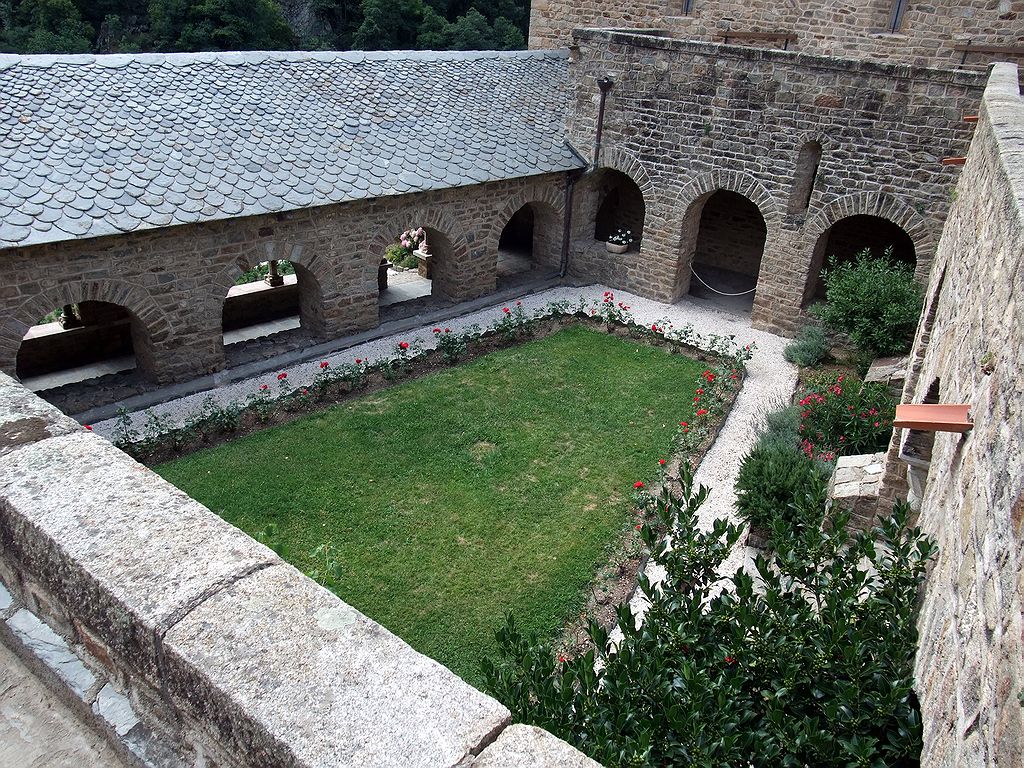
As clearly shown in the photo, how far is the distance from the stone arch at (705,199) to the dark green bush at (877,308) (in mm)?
1979

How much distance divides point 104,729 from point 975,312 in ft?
15.2

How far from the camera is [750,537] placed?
7.73m

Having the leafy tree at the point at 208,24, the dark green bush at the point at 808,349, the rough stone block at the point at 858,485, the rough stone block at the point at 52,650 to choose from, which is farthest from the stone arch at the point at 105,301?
the leafy tree at the point at 208,24

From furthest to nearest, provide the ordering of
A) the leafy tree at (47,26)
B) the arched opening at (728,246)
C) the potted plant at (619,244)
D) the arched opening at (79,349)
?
the leafy tree at (47,26), the arched opening at (728,246), the potted plant at (619,244), the arched opening at (79,349)

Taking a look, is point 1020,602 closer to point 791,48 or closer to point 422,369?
point 422,369

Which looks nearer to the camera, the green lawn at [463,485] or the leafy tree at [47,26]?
the green lawn at [463,485]

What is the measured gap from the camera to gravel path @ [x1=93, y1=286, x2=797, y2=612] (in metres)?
9.03

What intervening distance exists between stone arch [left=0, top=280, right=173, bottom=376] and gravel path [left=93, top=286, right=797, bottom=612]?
832mm

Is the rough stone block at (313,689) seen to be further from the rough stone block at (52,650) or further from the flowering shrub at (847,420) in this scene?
the flowering shrub at (847,420)

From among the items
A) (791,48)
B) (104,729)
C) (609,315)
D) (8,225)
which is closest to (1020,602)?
(104,729)

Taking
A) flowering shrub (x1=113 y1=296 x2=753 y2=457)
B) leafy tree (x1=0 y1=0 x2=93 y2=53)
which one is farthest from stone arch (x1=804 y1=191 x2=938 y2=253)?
leafy tree (x1=0 y1=0 x2=93 y2=53)

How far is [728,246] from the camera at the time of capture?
16312 mm

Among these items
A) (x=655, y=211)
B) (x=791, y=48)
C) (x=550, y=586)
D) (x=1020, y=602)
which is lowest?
(x=550, y=586)

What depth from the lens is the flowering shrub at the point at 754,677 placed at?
3.07 metres
